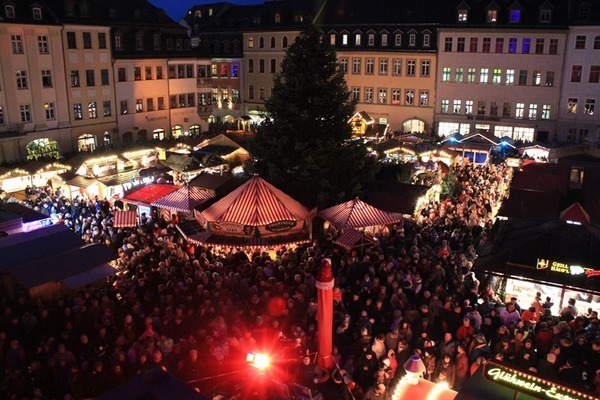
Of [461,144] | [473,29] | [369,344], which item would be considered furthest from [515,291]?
[473,29]

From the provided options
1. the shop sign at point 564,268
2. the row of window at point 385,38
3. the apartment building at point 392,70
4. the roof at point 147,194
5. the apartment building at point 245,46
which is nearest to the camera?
the shop sign at point 564,268

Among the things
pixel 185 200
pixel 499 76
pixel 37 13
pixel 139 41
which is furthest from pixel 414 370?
pixel 499 76

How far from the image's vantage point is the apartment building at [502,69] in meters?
37.7

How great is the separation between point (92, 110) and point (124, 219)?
63.5 ft

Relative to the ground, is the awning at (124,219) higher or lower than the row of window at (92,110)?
lower

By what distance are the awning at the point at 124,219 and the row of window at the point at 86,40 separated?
62.5 ft

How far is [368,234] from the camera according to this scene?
1797 cm

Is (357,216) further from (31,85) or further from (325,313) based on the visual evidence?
(31,85)

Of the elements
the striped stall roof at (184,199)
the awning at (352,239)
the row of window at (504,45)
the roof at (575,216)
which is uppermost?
the row of window at (504,45)

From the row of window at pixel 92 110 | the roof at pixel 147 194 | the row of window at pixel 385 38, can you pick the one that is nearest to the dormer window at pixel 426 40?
the row of window at pixel 385 38

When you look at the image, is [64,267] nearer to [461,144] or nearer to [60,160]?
[60,160]

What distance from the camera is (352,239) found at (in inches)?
642

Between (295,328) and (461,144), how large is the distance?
71.6 feet

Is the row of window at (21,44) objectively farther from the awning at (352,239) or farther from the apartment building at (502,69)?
the apartment building at (502,69)
